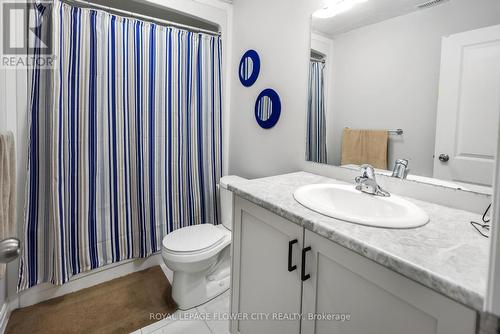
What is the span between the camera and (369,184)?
113 cm

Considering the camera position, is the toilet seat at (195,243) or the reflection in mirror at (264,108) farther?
the reflection in mirror at (264,108)

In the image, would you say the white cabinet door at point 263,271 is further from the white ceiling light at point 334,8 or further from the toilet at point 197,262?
the white ceiling light at point 334,8

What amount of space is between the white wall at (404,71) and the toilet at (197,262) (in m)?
1.10

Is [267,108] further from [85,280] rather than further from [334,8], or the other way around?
[85,280]

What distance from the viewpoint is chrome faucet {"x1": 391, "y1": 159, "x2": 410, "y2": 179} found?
1150 millimetres

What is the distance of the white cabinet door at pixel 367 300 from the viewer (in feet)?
1.82

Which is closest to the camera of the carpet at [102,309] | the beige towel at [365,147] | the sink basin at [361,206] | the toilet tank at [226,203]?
the sink basin at [361,206]

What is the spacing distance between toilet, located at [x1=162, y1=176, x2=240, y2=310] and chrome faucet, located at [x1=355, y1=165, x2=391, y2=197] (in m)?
0.96

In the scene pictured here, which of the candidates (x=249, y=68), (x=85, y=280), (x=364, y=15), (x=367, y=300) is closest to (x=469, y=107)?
(x=364, y=15)

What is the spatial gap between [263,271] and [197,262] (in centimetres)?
61

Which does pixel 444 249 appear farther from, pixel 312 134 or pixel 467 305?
pixel 312 134

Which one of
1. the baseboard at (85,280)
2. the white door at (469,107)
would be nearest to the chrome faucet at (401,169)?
the white door at (469,107)

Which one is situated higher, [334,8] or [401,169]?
[334,8]

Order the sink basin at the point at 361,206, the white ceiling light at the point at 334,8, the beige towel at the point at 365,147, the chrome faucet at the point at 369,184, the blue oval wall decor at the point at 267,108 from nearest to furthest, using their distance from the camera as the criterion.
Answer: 1. the sink basin at the point at 361,206
2. the chrome faucet at the point at 369,184
3. the beige towel at the point at 365,147
4. the white ceiling light at the point at 334,8
5. the blue oval wall decor at the point at 267,108
